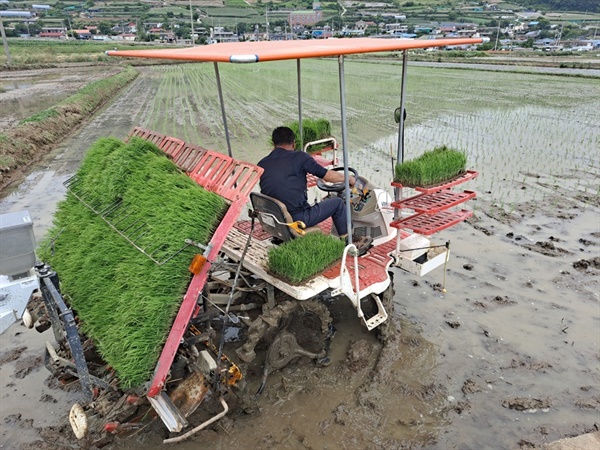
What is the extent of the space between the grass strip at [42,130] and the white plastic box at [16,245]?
8.11 m

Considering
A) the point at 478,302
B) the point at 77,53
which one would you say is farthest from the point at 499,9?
the point at 478,302

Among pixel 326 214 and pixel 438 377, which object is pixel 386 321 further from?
pixel 326 214

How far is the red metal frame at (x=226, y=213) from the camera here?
2.88 metres

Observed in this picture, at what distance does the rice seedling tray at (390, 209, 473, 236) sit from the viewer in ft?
13.6

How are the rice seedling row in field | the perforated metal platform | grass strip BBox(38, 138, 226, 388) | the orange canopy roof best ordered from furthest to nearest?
the rice seedling row in field → the perforated metal platform → grass strip BBox(38, 138, 226, 388) → the orange canopy roof

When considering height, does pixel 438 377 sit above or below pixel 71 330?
below

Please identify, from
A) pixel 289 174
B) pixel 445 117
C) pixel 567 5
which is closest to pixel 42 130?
pixel 289 174

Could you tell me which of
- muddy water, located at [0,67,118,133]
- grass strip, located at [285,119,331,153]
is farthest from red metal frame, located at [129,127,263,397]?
muddy water, located at [0,67,118,133]

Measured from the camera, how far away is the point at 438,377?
157 inches

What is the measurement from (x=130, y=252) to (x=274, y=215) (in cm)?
126

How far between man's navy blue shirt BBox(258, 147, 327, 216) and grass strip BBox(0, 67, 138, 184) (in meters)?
8.44

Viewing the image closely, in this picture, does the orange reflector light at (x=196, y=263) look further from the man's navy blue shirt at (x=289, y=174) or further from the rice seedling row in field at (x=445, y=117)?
the rice seedling row in field at (x=445, y=117)

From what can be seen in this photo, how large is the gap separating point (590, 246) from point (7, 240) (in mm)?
7215

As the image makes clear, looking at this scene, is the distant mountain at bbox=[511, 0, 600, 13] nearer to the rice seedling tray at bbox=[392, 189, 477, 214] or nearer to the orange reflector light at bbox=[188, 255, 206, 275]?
the rice seedling tray at bbox=[392, 189, 477, 214]
